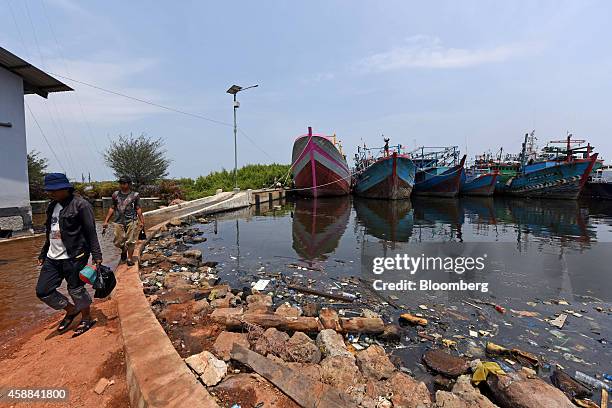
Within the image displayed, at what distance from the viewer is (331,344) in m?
3.15

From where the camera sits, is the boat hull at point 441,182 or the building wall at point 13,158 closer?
the building wall at point 13,158

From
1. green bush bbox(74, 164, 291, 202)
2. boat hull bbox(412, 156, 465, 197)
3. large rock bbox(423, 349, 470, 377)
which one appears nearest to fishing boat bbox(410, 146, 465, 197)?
boat hull bbox(412, 156, 465, 197)

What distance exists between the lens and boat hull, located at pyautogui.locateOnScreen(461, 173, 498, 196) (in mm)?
25456

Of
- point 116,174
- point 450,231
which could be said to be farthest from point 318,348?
point 116,174

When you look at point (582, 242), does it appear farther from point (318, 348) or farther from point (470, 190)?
point (470, 190)

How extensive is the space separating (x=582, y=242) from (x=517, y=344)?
8160mm

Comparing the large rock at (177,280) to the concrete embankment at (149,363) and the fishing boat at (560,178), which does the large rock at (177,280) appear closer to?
the concrete embankment at (149,363)

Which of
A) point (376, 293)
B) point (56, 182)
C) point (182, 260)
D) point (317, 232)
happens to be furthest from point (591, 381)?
point (317, 232)

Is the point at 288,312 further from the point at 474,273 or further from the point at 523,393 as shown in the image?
the point at 474,273

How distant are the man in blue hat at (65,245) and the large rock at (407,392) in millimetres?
3084

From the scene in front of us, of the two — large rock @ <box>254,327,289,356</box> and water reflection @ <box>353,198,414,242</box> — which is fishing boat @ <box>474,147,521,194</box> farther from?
large rock @ <box>254,327,289,356</box>

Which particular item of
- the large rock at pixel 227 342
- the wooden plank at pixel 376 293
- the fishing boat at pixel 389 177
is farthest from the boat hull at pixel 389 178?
the large rock at pixel 227 342

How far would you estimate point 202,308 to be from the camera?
12.4ft

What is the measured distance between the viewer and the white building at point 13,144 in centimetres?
773
